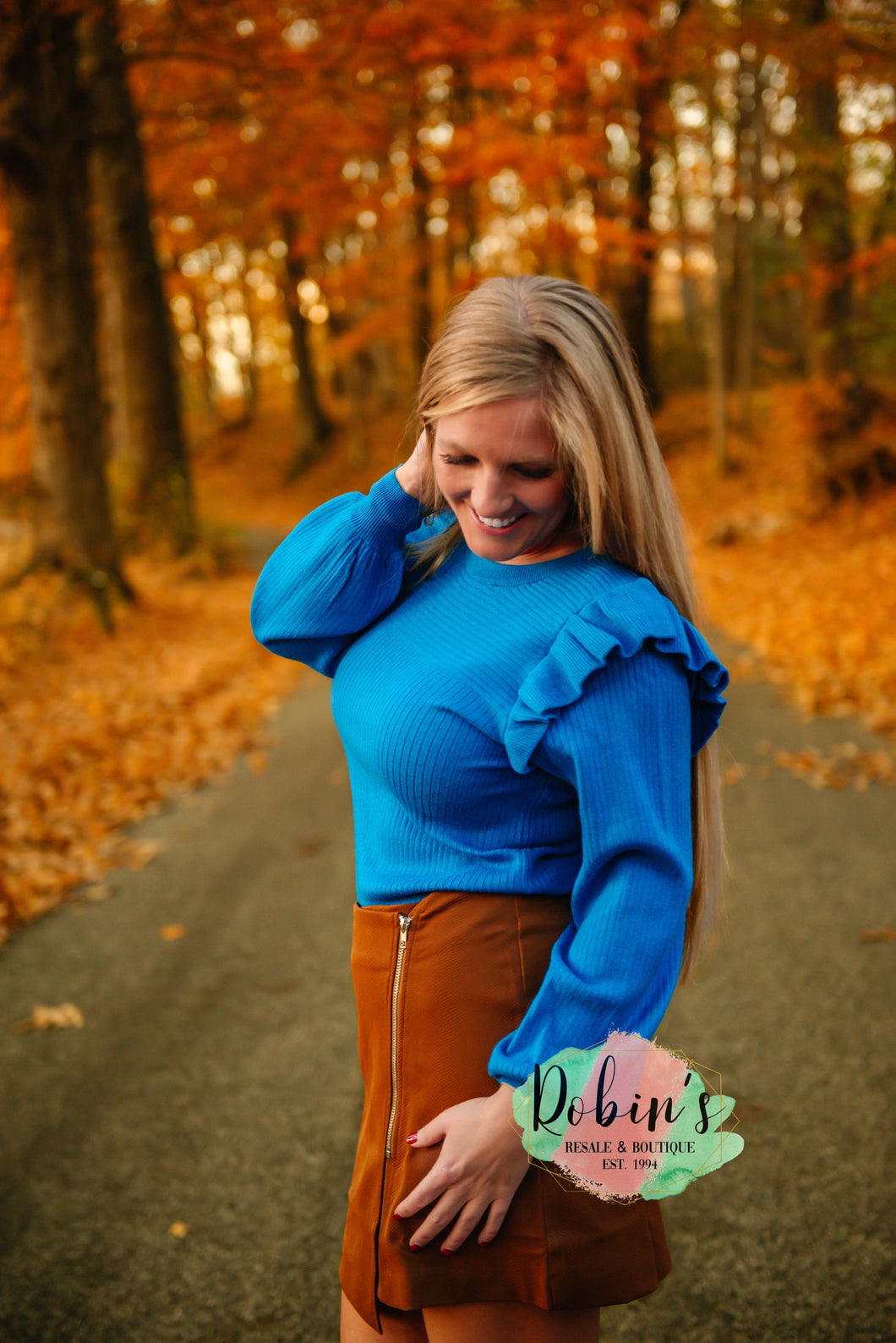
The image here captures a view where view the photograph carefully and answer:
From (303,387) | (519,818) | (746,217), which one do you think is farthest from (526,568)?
(303,387)

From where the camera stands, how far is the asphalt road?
252 cm

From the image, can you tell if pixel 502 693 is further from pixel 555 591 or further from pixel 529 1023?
pixel 529 1023

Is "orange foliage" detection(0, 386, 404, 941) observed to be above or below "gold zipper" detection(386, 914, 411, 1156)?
below

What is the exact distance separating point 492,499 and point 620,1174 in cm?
97

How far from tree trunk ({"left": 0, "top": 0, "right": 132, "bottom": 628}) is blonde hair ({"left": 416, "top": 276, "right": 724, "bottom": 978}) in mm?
9411

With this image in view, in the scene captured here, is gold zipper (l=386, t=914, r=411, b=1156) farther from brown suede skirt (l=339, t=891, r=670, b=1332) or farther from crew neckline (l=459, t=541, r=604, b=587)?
crew neckline (l=459, t=541, r=604, b=587)

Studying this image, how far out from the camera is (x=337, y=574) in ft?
5.56

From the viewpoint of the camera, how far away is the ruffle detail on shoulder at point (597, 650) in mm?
1330

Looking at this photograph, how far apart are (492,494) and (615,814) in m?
0.50

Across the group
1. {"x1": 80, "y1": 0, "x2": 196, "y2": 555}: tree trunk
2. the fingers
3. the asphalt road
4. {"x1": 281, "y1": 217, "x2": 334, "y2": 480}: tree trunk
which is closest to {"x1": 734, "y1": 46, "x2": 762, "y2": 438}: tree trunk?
{"x1": 80, "y1": 0, "x2": 196, "y2": 555}: tree trunk

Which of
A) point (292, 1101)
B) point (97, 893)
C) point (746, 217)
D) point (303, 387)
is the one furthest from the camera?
point (303, 387)

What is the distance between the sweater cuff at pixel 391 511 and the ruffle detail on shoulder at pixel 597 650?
1.52 feet

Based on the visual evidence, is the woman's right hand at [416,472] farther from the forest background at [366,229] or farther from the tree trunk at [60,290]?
the tree trunk at [60,290]

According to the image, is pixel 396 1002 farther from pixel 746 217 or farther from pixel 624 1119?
pixel 746 217
